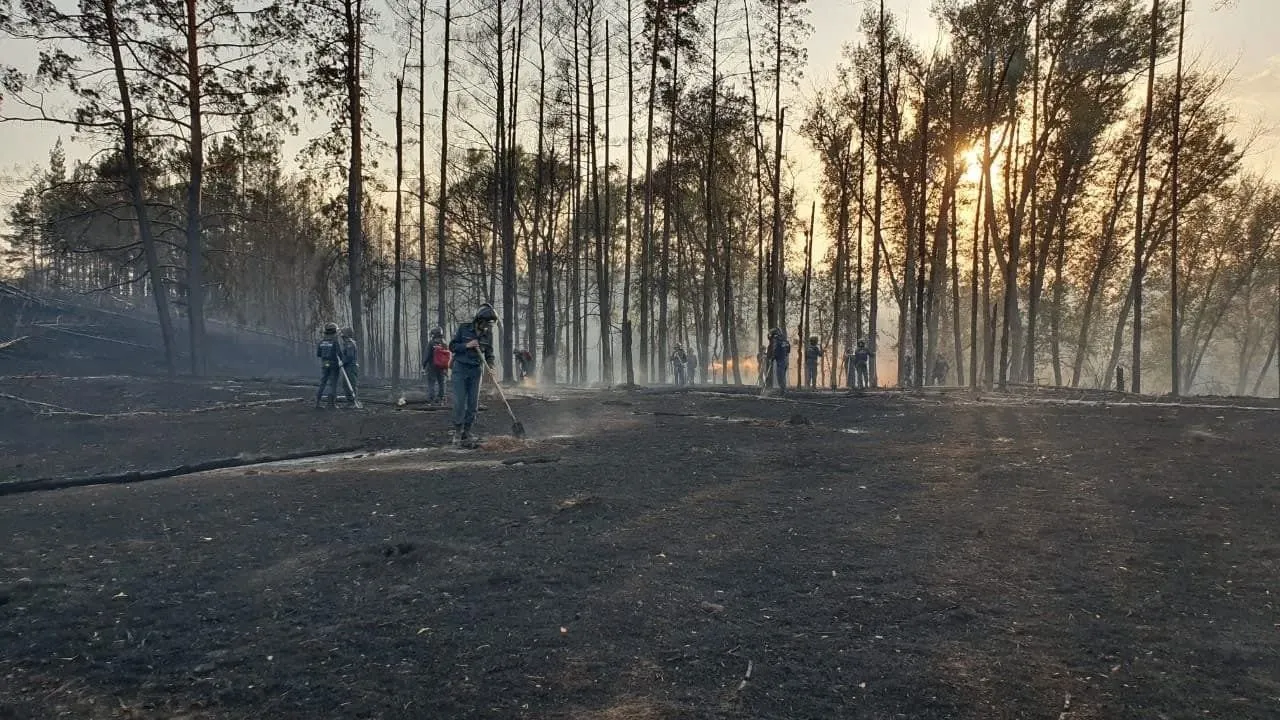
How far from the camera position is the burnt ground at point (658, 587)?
335cm

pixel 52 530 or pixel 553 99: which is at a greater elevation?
pixel 553 99

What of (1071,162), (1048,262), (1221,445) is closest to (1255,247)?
(1048,262)

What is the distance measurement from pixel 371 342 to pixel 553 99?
29648 mm

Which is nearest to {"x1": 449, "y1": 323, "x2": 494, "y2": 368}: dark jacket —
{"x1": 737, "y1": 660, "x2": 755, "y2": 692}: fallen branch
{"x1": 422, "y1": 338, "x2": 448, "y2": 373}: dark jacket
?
{"x1": 422, "y1": 338, "x2": 448, "y2": 373}: dark jacket

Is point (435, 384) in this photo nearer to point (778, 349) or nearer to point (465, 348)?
point (465, 348)

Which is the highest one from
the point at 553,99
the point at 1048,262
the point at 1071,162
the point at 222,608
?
the point at 553,99

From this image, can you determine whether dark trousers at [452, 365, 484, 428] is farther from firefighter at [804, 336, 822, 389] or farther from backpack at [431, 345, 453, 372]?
firefighter at [804, 336, 822, 389]

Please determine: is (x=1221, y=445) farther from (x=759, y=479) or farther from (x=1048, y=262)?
(x=1048, y=262)

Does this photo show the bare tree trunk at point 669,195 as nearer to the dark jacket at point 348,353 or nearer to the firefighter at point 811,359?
the firefighter at point 811,359

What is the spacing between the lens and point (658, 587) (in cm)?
480

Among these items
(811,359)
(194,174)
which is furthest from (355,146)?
(811,359)

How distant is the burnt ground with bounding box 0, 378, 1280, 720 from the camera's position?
3.35m

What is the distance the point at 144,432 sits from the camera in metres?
12.9

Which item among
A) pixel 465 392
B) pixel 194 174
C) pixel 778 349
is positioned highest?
pixel 194 174
